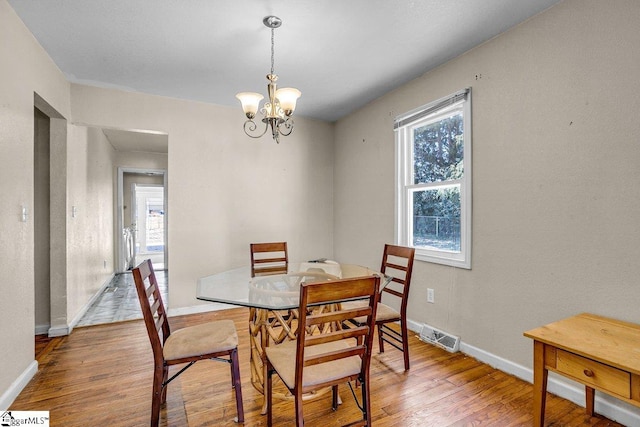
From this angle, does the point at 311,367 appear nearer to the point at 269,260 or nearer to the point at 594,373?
the point at 594,373

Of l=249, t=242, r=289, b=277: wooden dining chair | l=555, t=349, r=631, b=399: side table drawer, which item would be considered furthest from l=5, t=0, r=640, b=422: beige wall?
l=249, t=242, r=289, b=277: wooden dining chair

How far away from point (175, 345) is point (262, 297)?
57cm

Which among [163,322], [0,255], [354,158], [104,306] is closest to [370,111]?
[354,158]

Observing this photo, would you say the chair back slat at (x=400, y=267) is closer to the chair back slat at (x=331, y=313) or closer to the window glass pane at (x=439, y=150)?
the window glass pane at (x=439, y=150)

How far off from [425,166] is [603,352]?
80.3 inches

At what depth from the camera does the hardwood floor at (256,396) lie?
1.79m

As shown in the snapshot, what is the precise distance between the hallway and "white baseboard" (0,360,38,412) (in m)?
1.14

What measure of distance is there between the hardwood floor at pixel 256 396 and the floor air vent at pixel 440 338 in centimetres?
7

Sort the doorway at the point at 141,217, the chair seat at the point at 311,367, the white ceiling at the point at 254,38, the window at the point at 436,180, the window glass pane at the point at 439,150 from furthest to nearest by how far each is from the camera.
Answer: the doorway at the point at 141,217
the window glass pane at the point at 439,150
the window at the point at 436,180
the white ceiling at the point at 254,38
the chair seat at the point at 311,367

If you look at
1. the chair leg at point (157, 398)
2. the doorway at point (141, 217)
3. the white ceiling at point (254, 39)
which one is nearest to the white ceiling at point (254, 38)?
the white ceiling at point (254, 39)

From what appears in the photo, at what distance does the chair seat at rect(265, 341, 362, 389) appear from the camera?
1436 mm

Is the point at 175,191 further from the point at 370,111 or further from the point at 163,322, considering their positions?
the point at 370,111

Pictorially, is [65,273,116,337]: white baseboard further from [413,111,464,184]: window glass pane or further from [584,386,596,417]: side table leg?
[584,386,596,417]: side table leg

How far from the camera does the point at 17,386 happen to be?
2025mm
